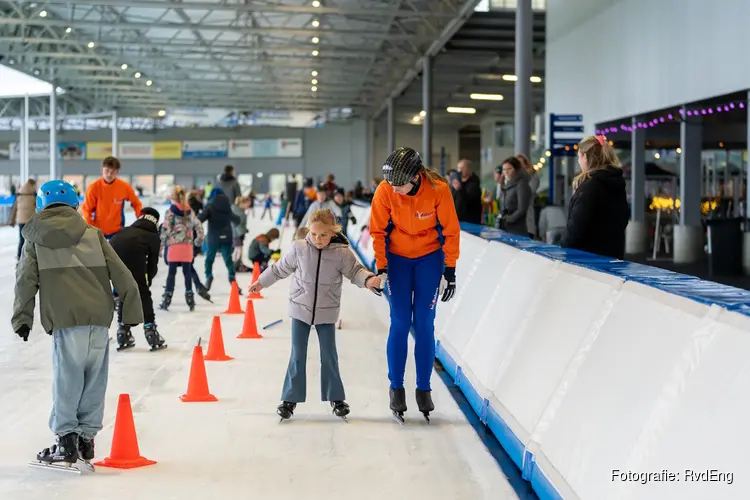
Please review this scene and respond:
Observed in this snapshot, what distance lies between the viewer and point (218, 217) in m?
14.1

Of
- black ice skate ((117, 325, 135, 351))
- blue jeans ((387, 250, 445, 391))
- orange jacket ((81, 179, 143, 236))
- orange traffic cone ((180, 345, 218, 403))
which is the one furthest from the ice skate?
blue jeans ((387, 250, 445, 391))

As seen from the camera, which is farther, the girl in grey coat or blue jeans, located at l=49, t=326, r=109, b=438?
the girl in grey coat

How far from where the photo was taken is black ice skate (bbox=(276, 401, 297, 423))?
21.5ft

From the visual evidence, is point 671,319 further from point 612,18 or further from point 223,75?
point 223,75

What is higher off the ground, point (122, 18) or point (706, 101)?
point (122, 18)

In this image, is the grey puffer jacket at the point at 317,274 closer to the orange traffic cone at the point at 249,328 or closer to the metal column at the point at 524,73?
the orange traffic cone at the point at 249,328

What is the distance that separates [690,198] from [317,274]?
1627 centimetres

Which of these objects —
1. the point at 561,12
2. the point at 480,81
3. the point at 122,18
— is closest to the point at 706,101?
the point at 561,12

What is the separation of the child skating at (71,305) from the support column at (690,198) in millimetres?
16381

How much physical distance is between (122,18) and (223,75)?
51.9 feet

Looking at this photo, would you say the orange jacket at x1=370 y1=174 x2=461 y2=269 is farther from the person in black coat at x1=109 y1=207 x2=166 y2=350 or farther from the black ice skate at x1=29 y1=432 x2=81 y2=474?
the person in black coat at x1=109 y1=207 x2=166 y2=350

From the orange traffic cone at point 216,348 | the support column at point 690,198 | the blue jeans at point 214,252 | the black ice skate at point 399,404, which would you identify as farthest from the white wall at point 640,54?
the black ice skate at point 399,404

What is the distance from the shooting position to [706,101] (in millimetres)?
17812

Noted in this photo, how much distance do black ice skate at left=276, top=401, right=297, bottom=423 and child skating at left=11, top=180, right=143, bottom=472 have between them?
1.45 meters
